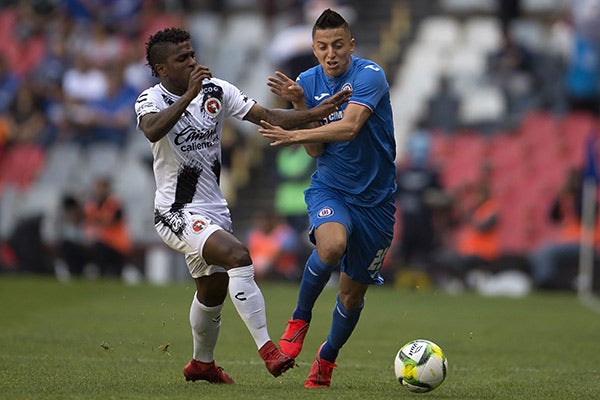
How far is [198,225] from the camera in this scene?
28.1ft

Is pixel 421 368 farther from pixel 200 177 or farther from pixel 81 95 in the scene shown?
pixel 81 95

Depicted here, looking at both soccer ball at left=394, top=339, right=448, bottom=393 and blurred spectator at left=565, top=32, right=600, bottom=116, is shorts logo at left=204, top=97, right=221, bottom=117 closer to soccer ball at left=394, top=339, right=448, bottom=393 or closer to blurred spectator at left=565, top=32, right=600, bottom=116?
soccer ball at left=394, top=339, right=448, bottom=393

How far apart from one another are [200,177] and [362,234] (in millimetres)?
1238

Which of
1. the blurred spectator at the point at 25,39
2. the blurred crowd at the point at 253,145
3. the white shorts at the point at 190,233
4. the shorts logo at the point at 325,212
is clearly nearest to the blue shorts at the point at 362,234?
the shorts logo at the point at 325,212

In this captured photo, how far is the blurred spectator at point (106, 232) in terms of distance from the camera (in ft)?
72.3

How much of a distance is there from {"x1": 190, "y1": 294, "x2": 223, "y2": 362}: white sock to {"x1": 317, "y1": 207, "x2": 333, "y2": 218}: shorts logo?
99cm

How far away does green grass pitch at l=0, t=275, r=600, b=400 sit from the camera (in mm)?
8609

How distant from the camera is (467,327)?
14766 millimetres

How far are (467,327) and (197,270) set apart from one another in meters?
6.62

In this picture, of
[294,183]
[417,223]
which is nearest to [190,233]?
[417,223]

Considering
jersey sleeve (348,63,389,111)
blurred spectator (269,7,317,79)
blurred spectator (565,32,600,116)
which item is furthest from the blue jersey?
blurred spectator (565,32,600,116)

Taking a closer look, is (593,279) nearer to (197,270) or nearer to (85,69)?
(85,69)

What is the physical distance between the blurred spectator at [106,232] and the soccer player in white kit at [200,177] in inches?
521

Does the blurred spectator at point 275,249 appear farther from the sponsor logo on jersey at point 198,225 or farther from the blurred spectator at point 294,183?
the sponsor logo on jersey at point 198,225
